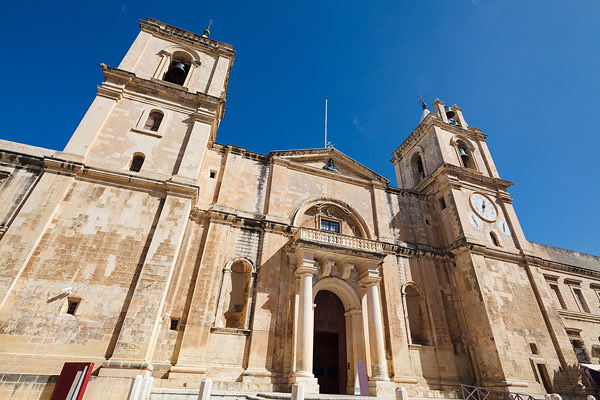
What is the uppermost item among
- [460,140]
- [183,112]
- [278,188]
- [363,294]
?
[460,140]

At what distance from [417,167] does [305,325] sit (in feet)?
61.8

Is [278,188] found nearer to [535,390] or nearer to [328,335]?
[328,335]

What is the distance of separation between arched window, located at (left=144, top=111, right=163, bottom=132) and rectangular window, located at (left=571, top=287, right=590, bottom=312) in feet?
97.1

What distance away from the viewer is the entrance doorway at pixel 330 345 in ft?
47.7

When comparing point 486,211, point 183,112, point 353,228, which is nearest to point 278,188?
point 353,228

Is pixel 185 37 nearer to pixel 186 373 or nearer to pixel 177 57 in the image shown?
pixel 177 57

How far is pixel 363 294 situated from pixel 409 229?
22.2 feet

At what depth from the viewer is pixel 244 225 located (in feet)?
51.3

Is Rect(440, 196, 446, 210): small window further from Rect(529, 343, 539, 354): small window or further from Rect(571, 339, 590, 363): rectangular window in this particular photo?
Rect(571, 339, 590, 363): rectangular window

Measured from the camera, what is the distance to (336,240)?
50.2 ft

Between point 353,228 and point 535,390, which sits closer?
point 535,390

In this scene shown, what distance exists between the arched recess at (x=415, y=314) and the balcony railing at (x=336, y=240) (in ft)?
11.9

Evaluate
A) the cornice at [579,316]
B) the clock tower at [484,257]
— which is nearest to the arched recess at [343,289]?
the clock tower at [484,257]

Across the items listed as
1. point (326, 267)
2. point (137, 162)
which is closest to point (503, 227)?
point (326, 267)
